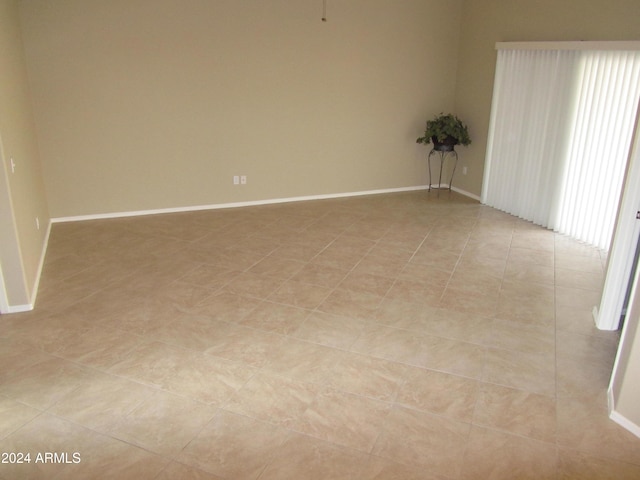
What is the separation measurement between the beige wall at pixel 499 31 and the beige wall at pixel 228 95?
1.06ft

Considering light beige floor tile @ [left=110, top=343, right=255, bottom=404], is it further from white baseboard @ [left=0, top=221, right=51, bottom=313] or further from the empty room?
white baseboard @ [left=0, top=221, right=51, bottom=313]

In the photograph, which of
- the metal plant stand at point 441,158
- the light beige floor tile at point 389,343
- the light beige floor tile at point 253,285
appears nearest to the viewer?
the light beige floor tile at point 389,343

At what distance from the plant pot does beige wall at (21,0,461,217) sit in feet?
1.49

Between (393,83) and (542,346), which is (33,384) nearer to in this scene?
(542,346)

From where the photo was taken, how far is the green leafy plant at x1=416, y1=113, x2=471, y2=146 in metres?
6.94

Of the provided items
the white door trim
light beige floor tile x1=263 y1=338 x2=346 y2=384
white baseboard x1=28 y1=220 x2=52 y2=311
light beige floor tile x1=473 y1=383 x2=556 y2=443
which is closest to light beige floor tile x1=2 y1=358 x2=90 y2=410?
white baseboard x1=28 y1=220 x2=52 y2=311

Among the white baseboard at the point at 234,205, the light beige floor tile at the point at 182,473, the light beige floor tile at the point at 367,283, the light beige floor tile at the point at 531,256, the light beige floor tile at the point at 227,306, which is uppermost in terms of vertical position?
the white baseboard at the point at 234,205

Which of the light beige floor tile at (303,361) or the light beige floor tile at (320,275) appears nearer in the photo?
the light beige floor tile at (303,361)

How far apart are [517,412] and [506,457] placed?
38cm

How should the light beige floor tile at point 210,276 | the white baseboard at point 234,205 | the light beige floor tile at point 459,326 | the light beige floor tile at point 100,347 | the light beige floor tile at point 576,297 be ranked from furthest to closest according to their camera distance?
the white baseboard at point 234,205, the light beige floor tile at point 210,276, the light beige floor tile at point 576,297, the light beige floor tile at point 459,326, the light beige floor tile at point 100,347

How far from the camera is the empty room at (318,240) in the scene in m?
2.57

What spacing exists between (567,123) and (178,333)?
463 centimetres

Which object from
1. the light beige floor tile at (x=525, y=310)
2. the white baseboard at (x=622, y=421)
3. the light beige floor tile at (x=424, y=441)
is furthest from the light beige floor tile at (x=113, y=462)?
the light beige floor tile at (x=525, y=310)

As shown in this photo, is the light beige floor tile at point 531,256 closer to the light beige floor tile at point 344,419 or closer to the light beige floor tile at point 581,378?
the light beige floor tile at point 581,378
